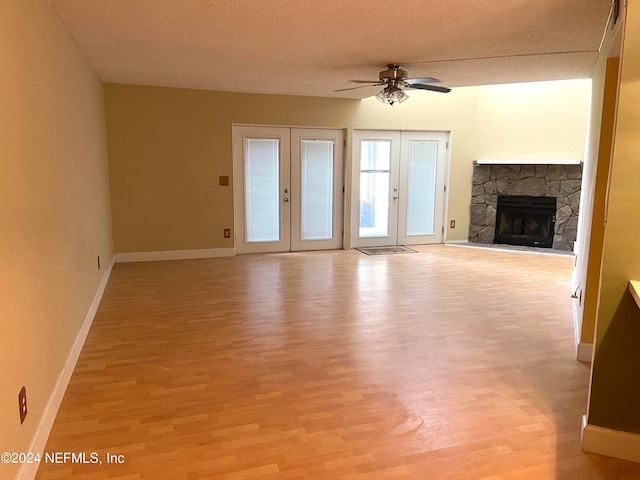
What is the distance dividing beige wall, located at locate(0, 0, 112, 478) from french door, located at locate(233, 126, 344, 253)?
281cm

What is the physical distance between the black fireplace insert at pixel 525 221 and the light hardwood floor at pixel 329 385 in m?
2.42

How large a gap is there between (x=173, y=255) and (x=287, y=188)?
5.94 ft

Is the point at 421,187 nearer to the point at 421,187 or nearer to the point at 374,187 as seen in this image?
the point at 421,187

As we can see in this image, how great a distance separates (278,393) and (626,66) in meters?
2.27

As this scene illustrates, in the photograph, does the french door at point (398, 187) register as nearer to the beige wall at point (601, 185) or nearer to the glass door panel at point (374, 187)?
the glass door panel at point (374, 187)

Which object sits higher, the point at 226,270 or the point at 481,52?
the point at 481,52

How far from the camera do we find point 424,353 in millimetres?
3184

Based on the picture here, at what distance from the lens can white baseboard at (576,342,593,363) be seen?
306 centimetres

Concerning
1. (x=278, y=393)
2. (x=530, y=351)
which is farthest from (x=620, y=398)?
(x=278, y=393)

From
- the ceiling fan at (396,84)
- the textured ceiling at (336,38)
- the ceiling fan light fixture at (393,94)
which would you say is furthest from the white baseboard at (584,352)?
the ceiling fan light fixture at (393,94)

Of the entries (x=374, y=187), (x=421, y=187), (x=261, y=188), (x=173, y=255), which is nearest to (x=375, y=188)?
(x=374, y=187)

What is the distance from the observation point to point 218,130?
612 cm

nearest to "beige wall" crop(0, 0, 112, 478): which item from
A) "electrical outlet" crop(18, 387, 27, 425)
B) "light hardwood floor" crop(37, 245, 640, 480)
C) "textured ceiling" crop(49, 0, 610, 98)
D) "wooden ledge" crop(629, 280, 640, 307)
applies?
"electrical outlet" crop(18, 387, 27, 425)

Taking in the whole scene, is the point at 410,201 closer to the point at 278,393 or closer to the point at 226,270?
the point at 226,270
